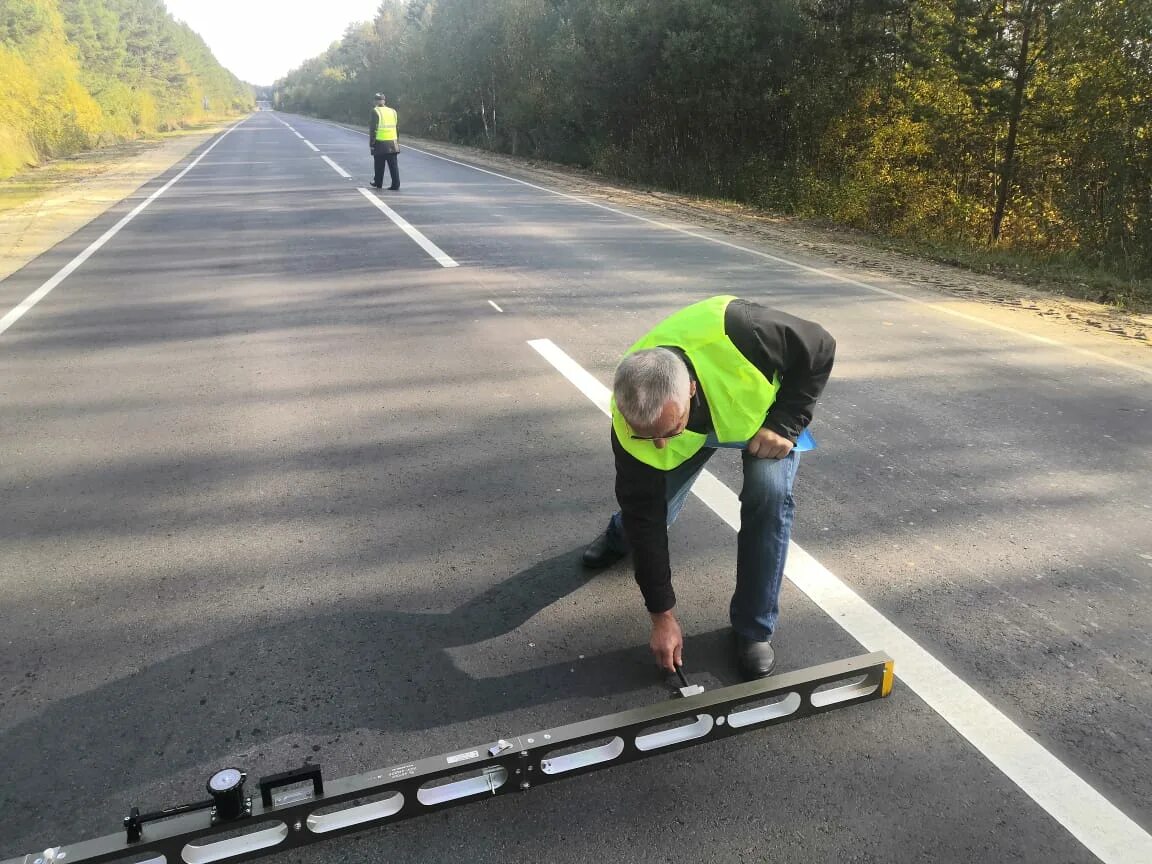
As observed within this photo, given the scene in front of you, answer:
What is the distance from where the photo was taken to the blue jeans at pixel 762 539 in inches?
109

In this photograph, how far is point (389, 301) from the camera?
27.0ft

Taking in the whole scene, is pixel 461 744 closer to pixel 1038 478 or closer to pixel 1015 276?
pixel 1038 478

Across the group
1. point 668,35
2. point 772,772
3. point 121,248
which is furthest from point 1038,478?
point 668,35

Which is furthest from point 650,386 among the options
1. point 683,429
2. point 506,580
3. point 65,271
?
point 65,271

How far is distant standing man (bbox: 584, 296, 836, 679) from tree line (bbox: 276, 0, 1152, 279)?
1079 centimetres

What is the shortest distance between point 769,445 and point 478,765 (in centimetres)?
133

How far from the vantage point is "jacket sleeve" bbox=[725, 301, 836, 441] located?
2.59 metres

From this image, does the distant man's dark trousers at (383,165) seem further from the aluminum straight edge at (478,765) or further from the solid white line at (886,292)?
the aluminum straight edge at (478,765)

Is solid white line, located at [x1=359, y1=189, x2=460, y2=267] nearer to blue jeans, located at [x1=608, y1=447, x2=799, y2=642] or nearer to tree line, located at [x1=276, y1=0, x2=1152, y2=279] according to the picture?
blue jeans, located at [x1=608, y1=447, x2=799, y2=642]

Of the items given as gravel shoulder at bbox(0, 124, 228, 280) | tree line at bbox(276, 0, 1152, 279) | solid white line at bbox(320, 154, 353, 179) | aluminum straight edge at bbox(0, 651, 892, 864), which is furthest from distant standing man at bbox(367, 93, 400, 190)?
aluminum straight edge at bbox(0, 651, 892, 864)

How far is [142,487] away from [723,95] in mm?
19167

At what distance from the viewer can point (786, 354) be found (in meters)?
2.65

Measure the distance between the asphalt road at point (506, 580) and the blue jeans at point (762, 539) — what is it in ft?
0.66

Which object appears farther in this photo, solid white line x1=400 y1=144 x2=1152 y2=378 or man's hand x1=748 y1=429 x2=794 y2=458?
solid white line x1=400 y1=144 x2=1152 y2=378
